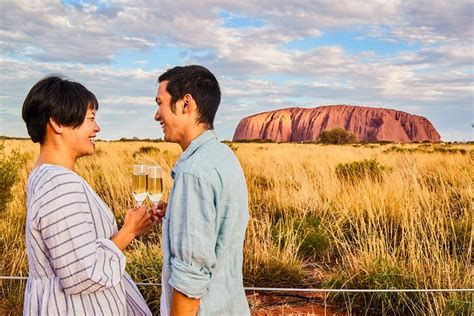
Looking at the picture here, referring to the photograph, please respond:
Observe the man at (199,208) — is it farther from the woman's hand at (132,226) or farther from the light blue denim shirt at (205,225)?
the woman's hand at (132,226)

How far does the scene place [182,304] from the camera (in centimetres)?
163

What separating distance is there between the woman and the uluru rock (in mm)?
119263

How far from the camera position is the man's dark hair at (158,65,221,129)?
69.5 inches

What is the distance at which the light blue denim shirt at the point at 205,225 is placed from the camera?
1597 millimetres

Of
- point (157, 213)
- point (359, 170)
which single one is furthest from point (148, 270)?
point (359, 170)

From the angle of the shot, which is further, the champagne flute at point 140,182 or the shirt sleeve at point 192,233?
Answer: the champagne flute at point 140,182

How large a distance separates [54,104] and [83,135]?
0.15 metres

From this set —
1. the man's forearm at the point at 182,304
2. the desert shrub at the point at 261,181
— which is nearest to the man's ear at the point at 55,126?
the man's forearm at the point at 182,304

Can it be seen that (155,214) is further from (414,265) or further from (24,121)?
(414,265)

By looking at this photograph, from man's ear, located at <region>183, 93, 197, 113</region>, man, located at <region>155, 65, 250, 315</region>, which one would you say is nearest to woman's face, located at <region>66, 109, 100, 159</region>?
man, located at <region>155, 65, 250, 315</region>

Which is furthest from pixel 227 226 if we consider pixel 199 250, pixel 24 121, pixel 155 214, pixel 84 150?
pixel 24 121

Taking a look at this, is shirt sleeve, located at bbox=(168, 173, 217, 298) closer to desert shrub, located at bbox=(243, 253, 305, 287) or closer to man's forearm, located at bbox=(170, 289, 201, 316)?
man's forearm, located at bbox=(170, 289, 201, 316)

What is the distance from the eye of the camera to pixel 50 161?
1.90 m

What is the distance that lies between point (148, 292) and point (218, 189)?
3.07 m
